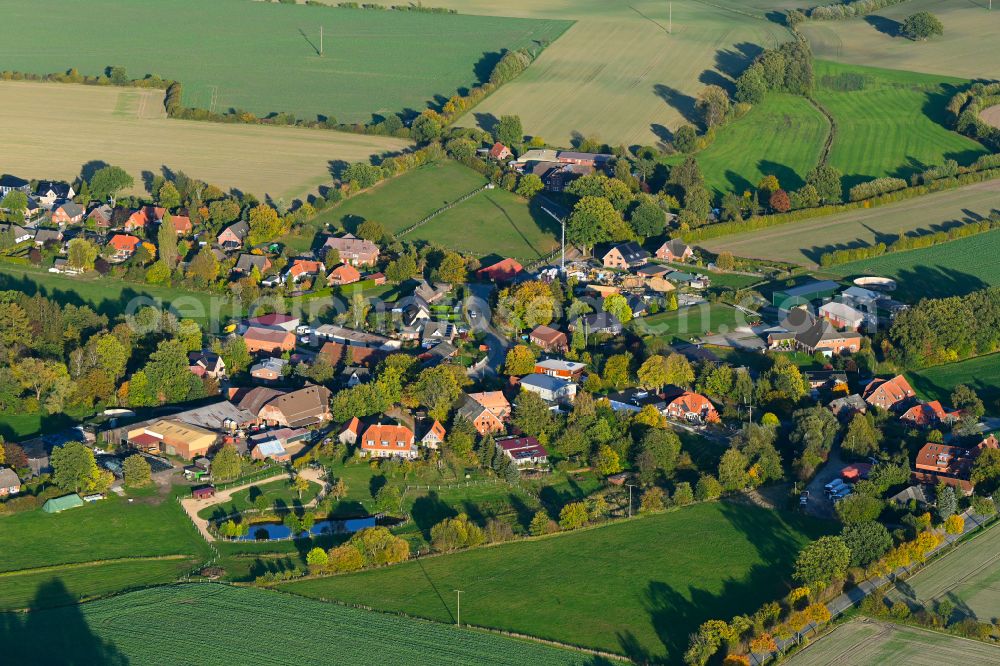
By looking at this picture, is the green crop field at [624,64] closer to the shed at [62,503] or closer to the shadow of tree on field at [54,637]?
the shed at [62,503]

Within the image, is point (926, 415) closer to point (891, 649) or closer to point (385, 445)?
point (891, 649)

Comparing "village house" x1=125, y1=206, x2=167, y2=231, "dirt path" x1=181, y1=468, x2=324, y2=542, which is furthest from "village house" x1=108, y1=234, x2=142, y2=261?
"dirt path" x1=181, y1=468, x2=324, y2=542

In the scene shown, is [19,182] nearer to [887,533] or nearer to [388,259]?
[388,259]

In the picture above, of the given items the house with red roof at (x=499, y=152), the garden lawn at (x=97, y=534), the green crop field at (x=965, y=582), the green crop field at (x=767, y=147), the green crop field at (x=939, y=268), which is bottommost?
the garden lawn at (x=97, y=534)

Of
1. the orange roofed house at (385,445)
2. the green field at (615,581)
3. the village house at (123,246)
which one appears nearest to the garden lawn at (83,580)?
the green field at (615,581)

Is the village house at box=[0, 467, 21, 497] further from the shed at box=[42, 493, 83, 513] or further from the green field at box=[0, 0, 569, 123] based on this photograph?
the green field at box=[0, 0, 569, 123]

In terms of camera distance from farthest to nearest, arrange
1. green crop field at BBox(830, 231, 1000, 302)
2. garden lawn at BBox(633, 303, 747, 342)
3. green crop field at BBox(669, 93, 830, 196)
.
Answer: green crop field at BBox(669, 93, 830, 196) → green crop field at BBox(830, 231, 1000, 302) → garden lawn at BBox(633, 303, 747, 342)
